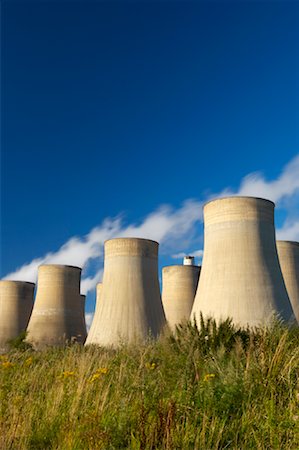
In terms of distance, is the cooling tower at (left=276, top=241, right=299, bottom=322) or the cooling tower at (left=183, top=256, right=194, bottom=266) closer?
the cooling tower at (left=276, top=241, right=299, bottom=322)

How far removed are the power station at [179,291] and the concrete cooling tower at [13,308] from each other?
9081mm

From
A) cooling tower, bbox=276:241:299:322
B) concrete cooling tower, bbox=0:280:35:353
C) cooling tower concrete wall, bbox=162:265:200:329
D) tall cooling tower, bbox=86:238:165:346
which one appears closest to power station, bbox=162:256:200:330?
cooling tower concrete wall, bbox=162:265:200:329

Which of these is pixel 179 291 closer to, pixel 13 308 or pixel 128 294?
pixel 128 294

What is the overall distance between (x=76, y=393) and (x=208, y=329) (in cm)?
469

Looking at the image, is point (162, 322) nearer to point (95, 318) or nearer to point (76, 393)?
point (95, 318)

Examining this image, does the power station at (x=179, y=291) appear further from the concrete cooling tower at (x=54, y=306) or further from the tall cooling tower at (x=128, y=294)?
the tall cooling tower at (x=128, y=294)

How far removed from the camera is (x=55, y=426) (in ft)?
11.6

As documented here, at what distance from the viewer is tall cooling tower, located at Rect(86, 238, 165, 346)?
58.9 ft

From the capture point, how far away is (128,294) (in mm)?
18328

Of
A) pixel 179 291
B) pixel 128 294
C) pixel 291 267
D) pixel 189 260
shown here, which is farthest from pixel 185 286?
pixel 128 294

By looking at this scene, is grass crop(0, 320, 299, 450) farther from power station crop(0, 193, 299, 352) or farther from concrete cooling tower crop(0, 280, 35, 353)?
concrete cooling tower crop(0, 280, 35, 353)

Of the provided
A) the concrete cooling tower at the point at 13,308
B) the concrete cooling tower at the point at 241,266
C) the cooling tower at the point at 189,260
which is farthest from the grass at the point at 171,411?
the concrete cooling tower at the point at 13,308

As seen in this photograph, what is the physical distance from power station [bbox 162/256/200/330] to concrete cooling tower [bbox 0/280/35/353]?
908cm

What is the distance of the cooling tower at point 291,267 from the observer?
20.9m
